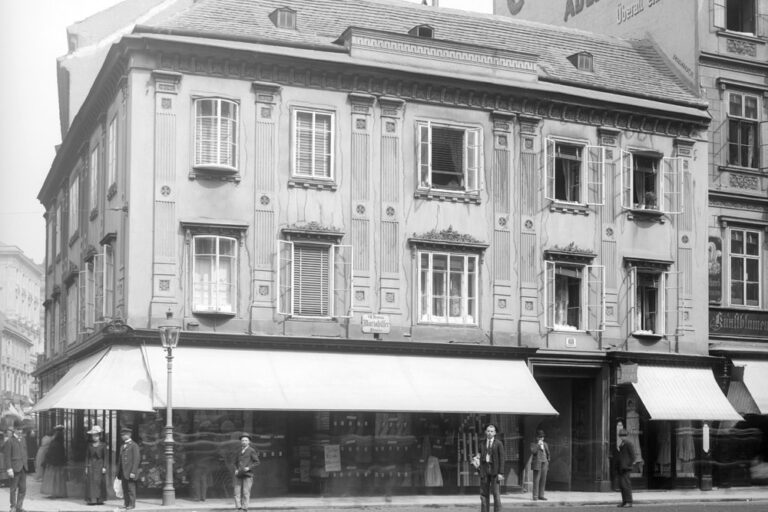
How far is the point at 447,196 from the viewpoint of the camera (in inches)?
1300

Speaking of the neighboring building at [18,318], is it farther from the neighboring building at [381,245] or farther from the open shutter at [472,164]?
the open shutter at [472,164]

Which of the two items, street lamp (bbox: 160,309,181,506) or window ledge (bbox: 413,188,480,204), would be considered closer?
street lamp (bbox: 160,309,181,506)

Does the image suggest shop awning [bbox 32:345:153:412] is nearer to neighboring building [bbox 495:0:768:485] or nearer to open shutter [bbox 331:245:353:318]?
open shutter [bbox 331:245:353:318]

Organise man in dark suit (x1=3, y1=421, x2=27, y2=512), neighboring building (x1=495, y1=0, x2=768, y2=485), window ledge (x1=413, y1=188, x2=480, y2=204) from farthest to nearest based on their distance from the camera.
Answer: neighboring building (x1=495, y1=0, x2=768, y2=485) < window ledge (x1=413, y1=188, x2=480, y2=204) < man in dark suit (x1=3, y1=421, x2=27, y2=512)

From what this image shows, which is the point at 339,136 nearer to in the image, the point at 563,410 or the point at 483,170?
the point at 483,170

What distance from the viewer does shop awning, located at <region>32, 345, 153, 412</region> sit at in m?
27.7

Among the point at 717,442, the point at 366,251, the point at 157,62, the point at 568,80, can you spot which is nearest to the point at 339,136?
the point at 366,251

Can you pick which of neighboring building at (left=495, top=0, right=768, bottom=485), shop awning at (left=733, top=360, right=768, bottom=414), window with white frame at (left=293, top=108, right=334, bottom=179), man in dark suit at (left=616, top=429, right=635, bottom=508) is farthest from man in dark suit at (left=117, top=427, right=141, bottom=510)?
shop awning at (left=733, top=360, right=768, bottom=414)

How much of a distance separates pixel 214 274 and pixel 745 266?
54.6ft

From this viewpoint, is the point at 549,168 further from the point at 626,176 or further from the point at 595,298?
the point at 595,298

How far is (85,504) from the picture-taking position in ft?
91.7

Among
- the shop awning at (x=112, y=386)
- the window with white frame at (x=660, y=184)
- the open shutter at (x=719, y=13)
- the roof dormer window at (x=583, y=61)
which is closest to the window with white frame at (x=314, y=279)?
the shop awning at (x=112, y=386)

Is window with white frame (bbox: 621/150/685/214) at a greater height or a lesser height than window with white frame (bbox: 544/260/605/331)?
greater

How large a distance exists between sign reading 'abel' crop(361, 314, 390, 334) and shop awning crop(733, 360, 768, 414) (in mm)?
11296
